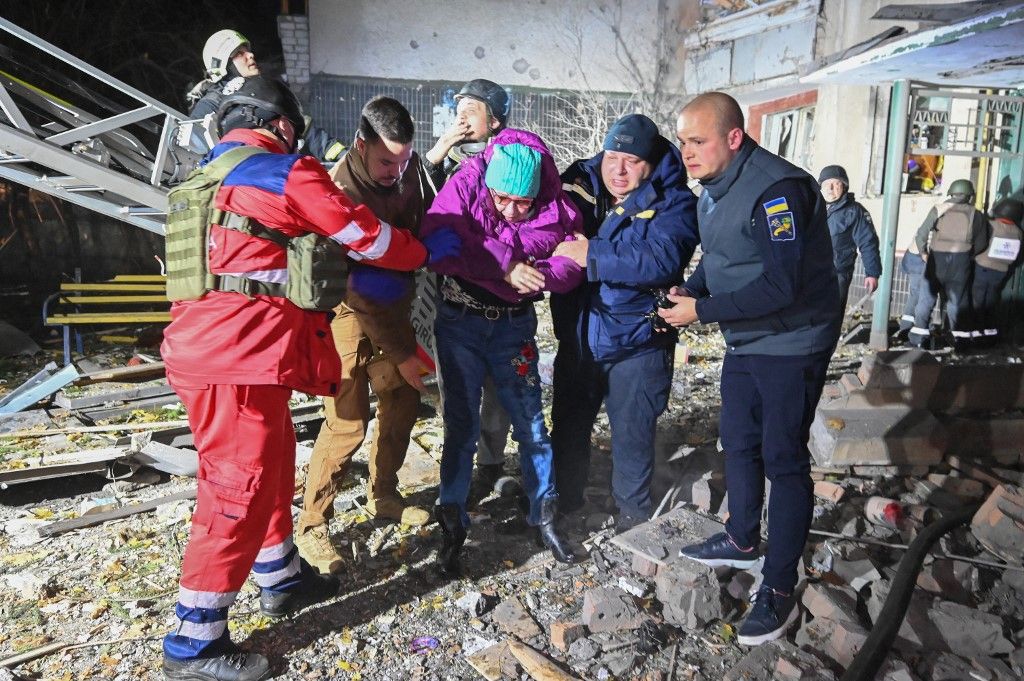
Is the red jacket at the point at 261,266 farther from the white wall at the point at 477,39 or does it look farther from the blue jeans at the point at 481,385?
the white wall at the point at 477,39

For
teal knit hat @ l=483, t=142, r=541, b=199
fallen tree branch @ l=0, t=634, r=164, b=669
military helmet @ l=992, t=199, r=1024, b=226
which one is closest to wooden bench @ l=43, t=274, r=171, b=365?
fallen tree branch @ l=0, t=634, r=164, b=669

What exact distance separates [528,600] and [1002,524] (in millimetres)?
2398

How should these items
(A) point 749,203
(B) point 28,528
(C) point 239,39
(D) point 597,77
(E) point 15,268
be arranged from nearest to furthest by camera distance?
(A) point 749,203
(B) point 28,528
(C) point 239,39
(E) point 15,268
(D) point 597,77

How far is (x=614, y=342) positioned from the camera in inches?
133

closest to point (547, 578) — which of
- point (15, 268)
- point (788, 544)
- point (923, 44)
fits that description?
point (788, 544)

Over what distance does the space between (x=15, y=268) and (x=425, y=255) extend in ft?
32.9

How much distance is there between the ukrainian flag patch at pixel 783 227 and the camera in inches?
101

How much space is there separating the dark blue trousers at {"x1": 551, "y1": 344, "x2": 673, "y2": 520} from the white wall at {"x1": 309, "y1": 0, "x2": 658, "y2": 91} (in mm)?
12044

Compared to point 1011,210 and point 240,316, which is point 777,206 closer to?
point 240,316

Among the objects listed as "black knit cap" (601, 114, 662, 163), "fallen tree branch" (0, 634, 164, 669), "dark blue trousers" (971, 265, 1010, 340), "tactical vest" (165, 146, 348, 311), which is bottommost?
"fallen tree branch" (0, 634, 164, 669)

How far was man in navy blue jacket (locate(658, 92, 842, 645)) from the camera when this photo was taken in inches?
103

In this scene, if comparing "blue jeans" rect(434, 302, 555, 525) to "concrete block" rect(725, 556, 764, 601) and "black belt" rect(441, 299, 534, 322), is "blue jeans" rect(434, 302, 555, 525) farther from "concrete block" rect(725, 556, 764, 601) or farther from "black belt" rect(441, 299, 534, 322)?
"concrete block" rect(725, 556, 764, 601)

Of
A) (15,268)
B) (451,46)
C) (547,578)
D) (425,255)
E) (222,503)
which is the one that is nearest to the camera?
(222,503)

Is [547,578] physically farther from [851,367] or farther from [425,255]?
[851,367]
